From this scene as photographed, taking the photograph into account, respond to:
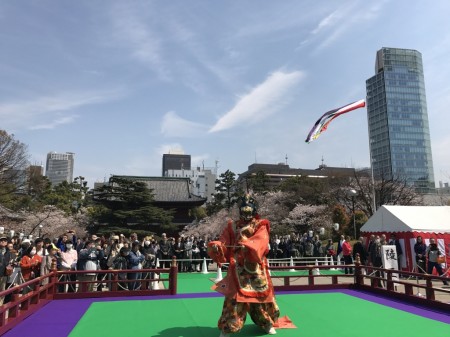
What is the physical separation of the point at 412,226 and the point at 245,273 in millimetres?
10822

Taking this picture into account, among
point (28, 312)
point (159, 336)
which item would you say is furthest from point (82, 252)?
point (159, 336)

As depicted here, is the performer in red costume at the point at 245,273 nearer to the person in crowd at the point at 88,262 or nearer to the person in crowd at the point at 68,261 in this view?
the person in crowd at the point at 88,262

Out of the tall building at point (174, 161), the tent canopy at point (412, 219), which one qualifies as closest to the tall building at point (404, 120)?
the tent canopy at point (412, 219)

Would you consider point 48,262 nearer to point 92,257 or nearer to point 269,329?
point 92,257

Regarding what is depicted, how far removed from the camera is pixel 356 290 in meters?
10.4

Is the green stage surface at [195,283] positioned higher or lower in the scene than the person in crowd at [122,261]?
lower

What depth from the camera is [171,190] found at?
119 ft

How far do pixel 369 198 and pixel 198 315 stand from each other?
92.6 feet

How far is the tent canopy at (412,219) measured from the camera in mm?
13664

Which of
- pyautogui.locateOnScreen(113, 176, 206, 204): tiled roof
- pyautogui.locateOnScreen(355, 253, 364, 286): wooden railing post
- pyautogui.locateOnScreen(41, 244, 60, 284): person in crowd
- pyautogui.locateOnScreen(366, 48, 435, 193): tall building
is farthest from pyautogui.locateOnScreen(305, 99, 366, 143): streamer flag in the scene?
pyautogui.locateOnScreen(366, 48, 435, 193): tall building

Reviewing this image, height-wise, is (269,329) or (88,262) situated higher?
(88,262)

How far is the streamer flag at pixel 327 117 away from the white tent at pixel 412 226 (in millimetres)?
4499

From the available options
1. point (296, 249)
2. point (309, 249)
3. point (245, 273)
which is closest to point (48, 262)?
point (245, 273)

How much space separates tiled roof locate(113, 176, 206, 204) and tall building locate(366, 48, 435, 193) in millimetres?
51482
